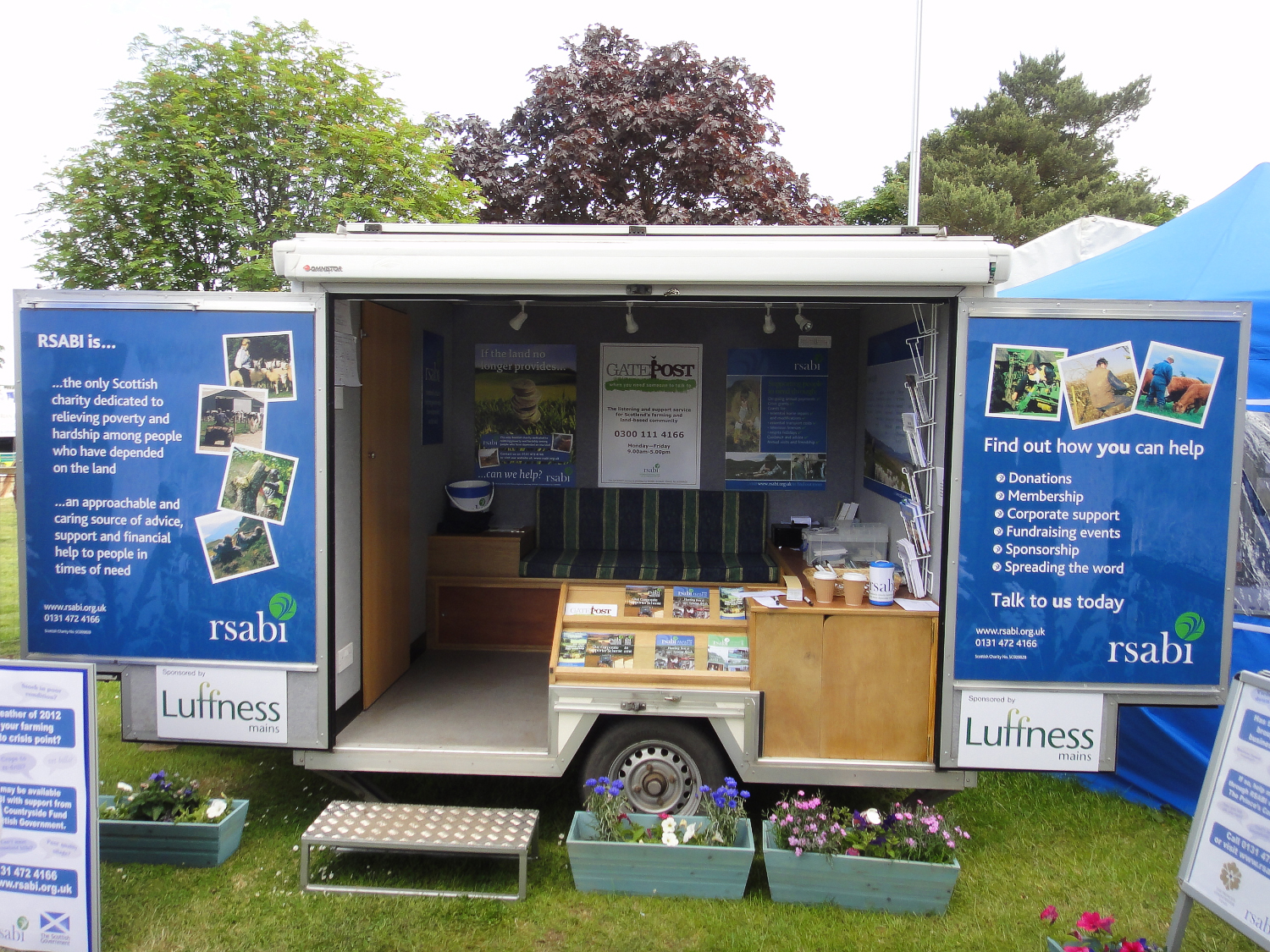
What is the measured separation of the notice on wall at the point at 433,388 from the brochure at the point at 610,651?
6.60 feet

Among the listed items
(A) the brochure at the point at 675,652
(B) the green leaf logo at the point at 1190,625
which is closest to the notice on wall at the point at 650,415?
(A) the brochure at the point at 675,652

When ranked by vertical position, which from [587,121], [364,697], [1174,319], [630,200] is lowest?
[364,697]

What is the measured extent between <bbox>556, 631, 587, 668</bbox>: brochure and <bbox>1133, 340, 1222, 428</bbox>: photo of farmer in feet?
8.38

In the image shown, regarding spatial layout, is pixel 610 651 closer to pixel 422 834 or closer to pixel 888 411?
pixel 422 834

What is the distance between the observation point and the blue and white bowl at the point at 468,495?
18.2 ft

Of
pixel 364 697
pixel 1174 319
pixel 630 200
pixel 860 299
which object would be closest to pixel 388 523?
pixel 364 697

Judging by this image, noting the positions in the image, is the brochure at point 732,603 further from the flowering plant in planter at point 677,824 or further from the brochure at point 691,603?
the flowering plant in planter at point 677,824

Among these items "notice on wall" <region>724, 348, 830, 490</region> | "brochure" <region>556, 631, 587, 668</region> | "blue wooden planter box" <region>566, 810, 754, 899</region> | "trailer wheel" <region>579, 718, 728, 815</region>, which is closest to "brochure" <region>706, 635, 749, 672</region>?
"trailer wheel" <region>579, 718, 728, 815</region>

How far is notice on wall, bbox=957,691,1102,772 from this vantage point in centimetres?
347

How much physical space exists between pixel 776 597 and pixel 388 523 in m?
2.11

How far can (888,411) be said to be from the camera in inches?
182

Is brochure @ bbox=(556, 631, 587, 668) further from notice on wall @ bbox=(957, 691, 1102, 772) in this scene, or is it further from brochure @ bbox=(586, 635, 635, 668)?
notice on wall @ bbox=(957, 691, 1102, 772)

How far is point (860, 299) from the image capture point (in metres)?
3.65

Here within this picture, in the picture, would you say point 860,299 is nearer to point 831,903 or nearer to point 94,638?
point 831,903
